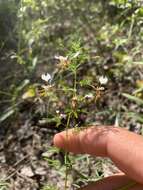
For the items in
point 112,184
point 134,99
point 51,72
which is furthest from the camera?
point 51,72

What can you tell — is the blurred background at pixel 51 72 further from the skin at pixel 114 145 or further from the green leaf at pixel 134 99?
the skin at pixel 114 145

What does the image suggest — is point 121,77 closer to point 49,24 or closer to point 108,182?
point 49,24

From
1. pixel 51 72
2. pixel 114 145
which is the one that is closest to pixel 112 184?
pixel 114 145

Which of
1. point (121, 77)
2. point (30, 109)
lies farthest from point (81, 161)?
point (121, 77)

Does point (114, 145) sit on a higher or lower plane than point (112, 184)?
higher

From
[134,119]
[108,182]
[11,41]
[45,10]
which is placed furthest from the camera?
[45,10]

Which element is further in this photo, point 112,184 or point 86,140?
point 112,184

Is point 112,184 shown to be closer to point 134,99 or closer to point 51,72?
point 134,99
